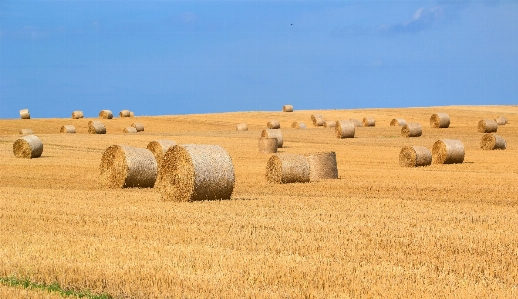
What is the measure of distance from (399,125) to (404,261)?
43714 millimetres

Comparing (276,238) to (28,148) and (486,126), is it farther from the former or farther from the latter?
(486,126)

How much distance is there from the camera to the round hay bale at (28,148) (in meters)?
29.3

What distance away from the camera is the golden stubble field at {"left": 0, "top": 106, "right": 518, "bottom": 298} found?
750cm

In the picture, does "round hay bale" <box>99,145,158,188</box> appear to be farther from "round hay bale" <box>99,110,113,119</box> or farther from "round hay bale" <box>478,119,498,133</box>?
"round hay bale" <box>99,110,113,119</box>

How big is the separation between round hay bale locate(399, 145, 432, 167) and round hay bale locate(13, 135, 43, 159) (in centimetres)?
1406

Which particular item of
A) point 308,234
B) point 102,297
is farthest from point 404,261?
point 102,297

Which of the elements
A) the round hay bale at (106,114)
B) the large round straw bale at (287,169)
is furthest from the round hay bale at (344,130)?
the round hay bale at (106,114)

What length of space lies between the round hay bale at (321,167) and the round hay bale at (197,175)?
6.11 m

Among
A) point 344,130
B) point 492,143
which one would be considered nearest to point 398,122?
point 344,130

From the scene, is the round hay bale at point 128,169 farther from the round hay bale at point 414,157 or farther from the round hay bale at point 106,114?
the round hay bale at point 106,114

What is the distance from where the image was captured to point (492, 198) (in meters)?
16.2

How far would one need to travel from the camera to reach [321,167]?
69.6ft

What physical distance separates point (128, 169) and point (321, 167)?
5.58 m

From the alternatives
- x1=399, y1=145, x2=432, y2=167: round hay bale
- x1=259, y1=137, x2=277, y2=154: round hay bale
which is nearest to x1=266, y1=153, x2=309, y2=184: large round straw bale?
x1=399, y1=145, x2=432, y2=167: round hay bale
